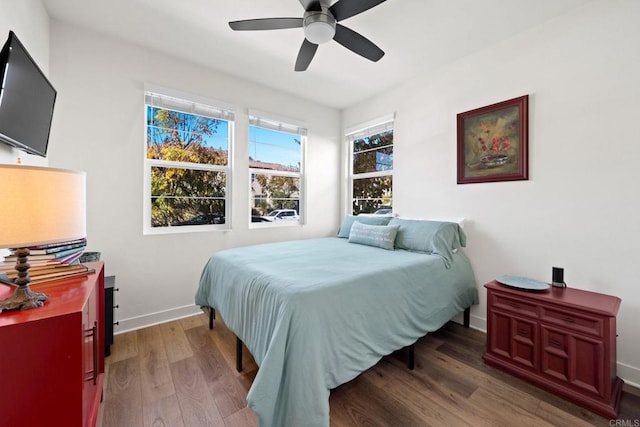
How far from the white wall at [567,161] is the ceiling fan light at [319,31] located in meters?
1.65

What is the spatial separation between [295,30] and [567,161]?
A: 2.49 meters

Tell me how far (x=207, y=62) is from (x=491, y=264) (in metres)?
3.57

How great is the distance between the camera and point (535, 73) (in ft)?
Answer: 7.35

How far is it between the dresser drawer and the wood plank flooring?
0.46m

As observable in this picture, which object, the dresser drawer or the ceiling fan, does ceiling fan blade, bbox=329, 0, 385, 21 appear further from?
the dresser drawer

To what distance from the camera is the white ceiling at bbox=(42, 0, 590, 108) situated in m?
2.01

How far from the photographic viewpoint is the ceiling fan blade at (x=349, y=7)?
1.63 meters

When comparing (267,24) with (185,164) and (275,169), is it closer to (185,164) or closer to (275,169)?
(185,164)

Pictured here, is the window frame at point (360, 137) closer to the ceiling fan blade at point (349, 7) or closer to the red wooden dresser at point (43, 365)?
the ceiling fan blade at point (349, 7)

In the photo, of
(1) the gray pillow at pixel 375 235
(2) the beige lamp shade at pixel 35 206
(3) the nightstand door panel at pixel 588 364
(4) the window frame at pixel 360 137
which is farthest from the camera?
(4) the window frame at pixel 360 137

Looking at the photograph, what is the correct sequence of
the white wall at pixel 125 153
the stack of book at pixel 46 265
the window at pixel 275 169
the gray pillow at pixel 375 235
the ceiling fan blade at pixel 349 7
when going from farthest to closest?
the window at pixel 275 169 < the gray pillow at pixel 375 235 < the white wall at pixel 125 153 < the ceiling fan blade at pixel 349 7 < the stack of book at pixel 46 265

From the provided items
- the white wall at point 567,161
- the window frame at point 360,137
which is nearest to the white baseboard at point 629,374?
the white wall at point 567,161

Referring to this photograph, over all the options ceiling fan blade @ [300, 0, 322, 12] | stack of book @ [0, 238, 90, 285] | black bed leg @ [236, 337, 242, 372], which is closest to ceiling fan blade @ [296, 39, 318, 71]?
ceiling fan blade @ [300, 0, 322, 12]

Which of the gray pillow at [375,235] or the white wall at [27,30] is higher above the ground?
the white wall at [27,30]
